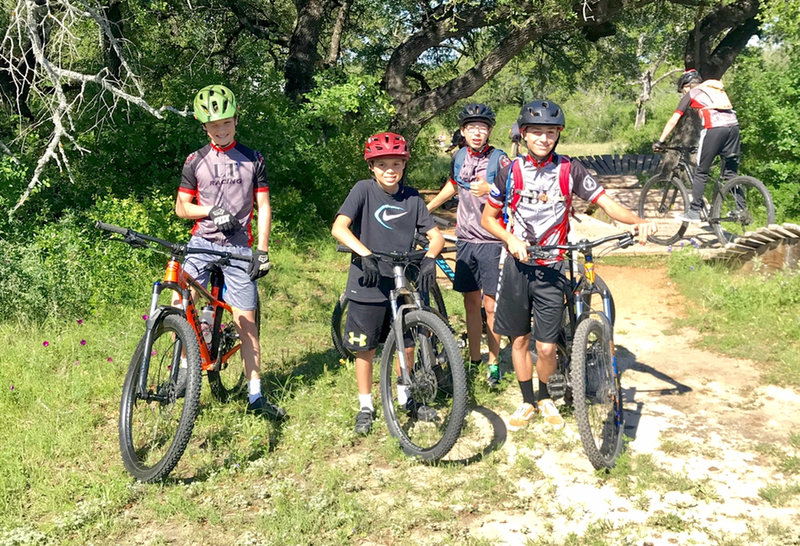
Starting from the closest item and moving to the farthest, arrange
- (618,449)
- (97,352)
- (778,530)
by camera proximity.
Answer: (778,530)
(618,449)
(97,352)

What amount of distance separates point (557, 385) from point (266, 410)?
2.14 metres

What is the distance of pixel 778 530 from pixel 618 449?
1.05 metres

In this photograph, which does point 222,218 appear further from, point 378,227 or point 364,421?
point 364,421

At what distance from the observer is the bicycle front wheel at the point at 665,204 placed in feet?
32.1

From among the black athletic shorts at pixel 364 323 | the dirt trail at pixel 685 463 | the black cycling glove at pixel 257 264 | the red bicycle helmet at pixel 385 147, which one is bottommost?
the dirt trail at pixel 685 463

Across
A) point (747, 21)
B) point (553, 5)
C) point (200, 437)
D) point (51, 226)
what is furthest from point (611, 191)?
point (200, 437)

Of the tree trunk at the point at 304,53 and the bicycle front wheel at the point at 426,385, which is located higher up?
the tree trunk at the point at 304,53

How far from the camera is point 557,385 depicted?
470 cm

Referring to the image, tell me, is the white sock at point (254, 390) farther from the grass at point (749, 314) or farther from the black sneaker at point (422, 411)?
the grass at point (749, 314)

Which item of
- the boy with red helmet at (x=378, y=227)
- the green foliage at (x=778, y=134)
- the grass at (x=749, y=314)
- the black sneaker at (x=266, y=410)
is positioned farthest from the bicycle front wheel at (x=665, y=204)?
the black sneaker at (x=266, y=410)

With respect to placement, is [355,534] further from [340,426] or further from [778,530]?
[778,530]

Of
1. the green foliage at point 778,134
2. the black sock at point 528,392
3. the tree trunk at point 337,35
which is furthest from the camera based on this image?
the tree trunk at point 337,35

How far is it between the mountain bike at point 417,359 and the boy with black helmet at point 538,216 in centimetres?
59

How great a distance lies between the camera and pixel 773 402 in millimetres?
5305
